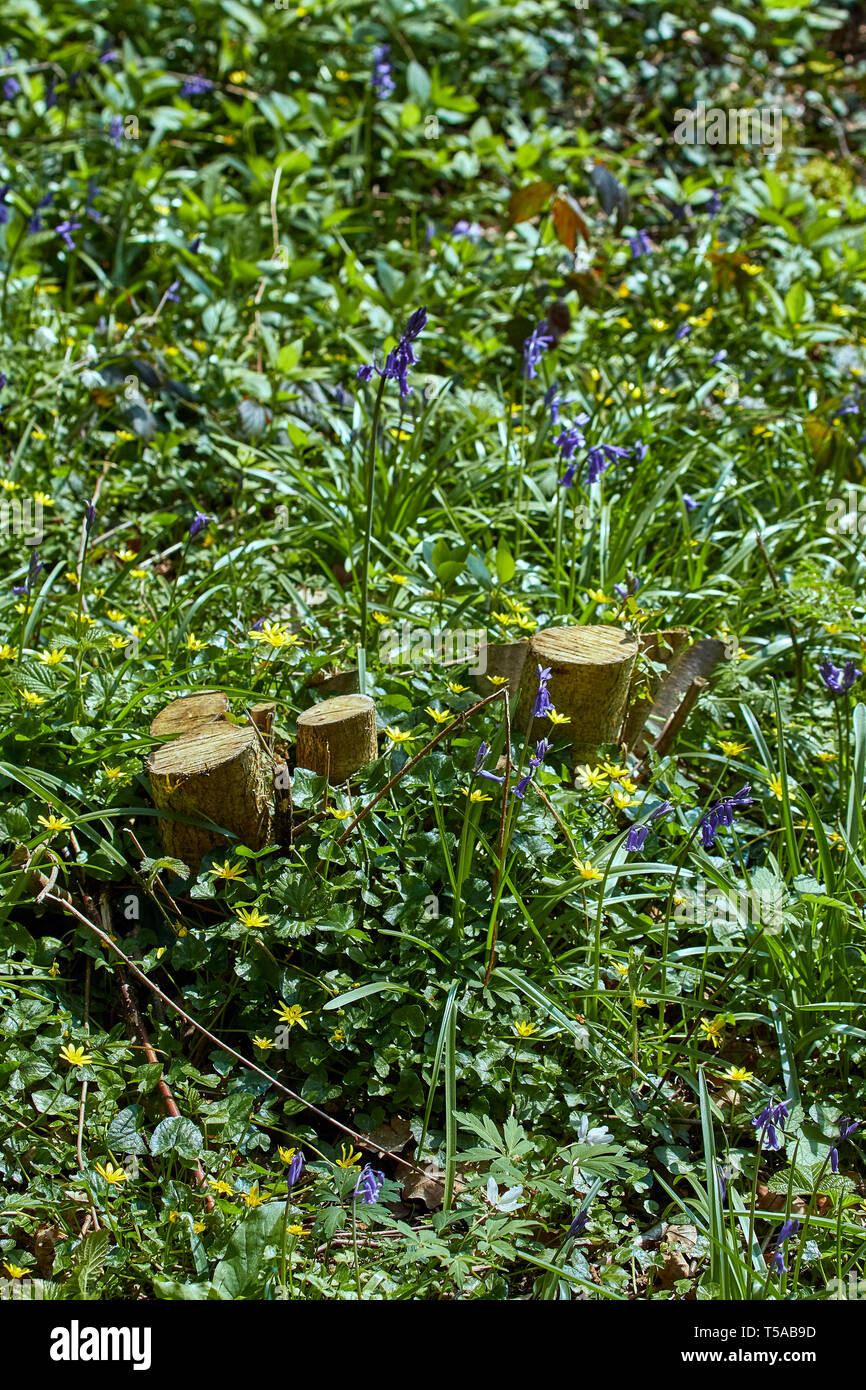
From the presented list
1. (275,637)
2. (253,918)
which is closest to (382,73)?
(275,637)

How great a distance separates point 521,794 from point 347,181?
3.25m

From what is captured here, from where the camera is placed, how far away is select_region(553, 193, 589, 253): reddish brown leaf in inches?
157

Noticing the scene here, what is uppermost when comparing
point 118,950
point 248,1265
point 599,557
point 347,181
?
point 347,181

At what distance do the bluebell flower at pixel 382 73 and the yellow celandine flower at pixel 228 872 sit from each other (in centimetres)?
360

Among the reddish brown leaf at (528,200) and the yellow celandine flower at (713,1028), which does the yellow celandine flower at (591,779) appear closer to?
the yellow celandine flower at (713,1028)

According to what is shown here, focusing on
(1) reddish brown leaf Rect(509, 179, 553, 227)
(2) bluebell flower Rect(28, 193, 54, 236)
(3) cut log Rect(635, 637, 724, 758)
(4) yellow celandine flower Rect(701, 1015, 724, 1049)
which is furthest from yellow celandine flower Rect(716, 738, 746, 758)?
(2) bluebell flower Rect(28, 193, 54, 236)

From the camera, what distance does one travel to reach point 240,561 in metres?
2.97

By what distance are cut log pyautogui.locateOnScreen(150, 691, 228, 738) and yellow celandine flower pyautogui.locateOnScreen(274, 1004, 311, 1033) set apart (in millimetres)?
532

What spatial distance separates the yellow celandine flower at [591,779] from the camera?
90.3 inches

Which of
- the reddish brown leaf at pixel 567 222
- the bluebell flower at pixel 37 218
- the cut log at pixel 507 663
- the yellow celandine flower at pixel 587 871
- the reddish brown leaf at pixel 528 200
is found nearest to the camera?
the yellow celandine flower at pixel 587 871

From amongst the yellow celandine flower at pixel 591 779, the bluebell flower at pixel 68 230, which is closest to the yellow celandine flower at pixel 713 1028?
the yellow celandine flower at pixel 591 779

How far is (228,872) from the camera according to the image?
205cm
